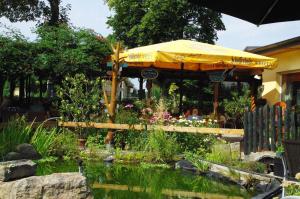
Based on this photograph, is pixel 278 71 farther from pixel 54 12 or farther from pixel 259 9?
pixel 54 12

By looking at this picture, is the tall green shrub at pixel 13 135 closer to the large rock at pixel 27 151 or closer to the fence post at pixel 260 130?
the large rock at pixel 27 151

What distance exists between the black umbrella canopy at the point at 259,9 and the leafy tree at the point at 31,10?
17040 millimetres

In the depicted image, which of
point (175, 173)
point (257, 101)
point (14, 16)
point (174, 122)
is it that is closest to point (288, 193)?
point (175, 173)

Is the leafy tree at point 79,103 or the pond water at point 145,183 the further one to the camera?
the leafy tree at point 79,103

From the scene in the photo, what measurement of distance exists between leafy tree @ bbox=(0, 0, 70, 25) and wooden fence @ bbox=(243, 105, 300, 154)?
13927mm

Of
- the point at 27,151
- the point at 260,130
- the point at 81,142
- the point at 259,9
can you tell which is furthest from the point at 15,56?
the point at 259,9

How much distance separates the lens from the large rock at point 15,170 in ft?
17.9

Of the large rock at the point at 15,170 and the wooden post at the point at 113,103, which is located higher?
the wooden post at the point at 113,103

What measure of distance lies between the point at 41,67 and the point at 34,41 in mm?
1241

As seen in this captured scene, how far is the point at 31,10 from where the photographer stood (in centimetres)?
2222

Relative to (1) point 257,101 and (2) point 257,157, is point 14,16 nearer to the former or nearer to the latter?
(1) point 257,101

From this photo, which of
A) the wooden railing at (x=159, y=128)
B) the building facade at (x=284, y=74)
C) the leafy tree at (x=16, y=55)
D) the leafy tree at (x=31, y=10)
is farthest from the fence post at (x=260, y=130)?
the leafy tree at (x=31, y=10)

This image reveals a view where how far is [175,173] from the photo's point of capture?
28.7ft

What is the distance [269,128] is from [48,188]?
482cm
